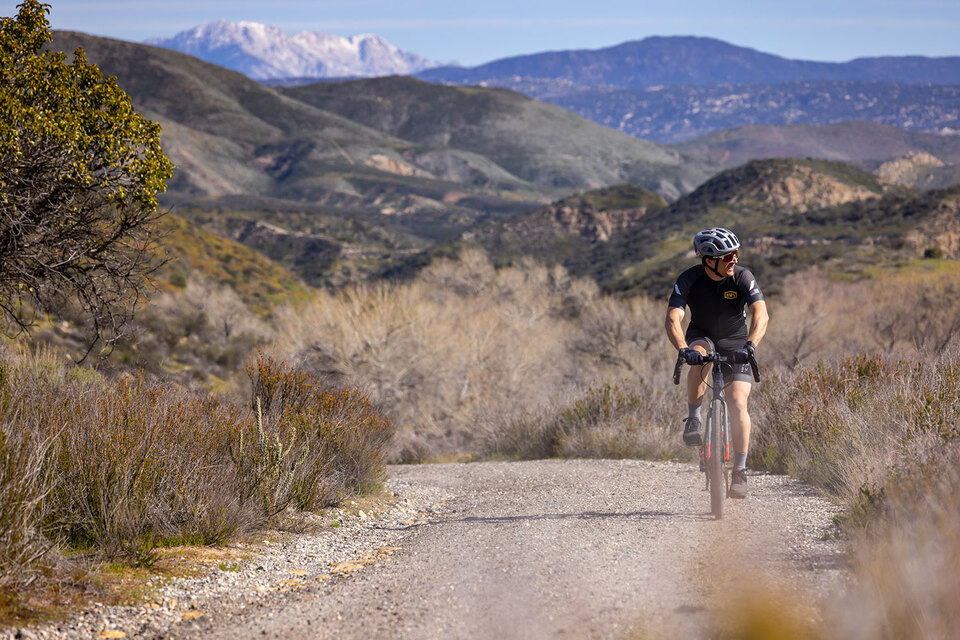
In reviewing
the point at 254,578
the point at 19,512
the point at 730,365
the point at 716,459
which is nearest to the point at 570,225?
the point at 730,365

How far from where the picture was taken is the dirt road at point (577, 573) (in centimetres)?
389

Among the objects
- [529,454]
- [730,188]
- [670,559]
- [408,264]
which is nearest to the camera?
[670,559]

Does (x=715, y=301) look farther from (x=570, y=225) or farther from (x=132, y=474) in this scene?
(x=570, y=225)

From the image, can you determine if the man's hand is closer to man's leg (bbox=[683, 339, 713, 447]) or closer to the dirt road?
man's leg (bbox=[683, 339, 713, 447])

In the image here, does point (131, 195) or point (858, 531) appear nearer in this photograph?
point (858, 531)

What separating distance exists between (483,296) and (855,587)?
44.1 metres

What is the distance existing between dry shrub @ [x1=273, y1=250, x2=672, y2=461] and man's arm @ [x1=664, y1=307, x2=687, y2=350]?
11.5 meters

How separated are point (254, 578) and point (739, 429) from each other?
3660 mm

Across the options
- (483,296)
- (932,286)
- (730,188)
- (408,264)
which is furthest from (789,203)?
(932,286)

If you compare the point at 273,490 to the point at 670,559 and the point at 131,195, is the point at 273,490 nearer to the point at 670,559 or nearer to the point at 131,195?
the point at 670,559

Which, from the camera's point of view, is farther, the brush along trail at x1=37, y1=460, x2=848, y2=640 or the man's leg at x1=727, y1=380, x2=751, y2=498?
the man's leg at x1=727, y1=380, x2=751, y2=498

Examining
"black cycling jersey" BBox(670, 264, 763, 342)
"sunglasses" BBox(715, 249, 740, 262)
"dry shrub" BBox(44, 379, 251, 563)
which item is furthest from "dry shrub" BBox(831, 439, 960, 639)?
"dry shrub" BBox(44, 379, 251, 563)

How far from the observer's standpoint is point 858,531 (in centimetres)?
433

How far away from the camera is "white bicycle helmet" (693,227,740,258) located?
5883mm
